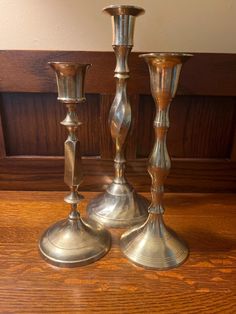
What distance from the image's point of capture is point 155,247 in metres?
0.49

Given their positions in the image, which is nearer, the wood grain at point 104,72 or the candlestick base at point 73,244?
the candlestick base at point 73,244

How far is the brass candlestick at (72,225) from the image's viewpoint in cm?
41

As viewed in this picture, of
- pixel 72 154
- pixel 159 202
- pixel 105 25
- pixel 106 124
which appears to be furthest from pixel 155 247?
pixel 105 25

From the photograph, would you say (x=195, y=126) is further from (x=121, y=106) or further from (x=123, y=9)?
(x=123, y=9)

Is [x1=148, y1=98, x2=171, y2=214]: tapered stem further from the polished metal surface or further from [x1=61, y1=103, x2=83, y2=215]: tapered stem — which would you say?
[x1=61, y1=103, x2=83, y2=215]: tapered stem

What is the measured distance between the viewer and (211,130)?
69cm

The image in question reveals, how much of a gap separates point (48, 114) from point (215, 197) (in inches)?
17.4

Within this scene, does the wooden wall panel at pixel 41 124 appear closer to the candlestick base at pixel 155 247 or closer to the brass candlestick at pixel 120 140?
the brass candlestick at pixel 120 140

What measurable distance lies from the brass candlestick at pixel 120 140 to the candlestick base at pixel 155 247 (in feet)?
0.27

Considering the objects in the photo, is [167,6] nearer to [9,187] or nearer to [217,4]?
[217,4]

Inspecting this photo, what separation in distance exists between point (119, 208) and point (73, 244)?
140 millimetres

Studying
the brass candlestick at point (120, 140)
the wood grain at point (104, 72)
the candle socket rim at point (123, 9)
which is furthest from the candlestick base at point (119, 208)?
the candle socket rim at point (123, 9)

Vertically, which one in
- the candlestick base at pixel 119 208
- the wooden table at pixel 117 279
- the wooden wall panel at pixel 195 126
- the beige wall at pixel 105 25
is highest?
the beige wall at pixel 105 25

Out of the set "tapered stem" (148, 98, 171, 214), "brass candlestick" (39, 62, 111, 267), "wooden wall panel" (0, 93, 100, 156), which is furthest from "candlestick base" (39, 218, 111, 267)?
"wooden wall panel" (0, 93, 100, 156)
